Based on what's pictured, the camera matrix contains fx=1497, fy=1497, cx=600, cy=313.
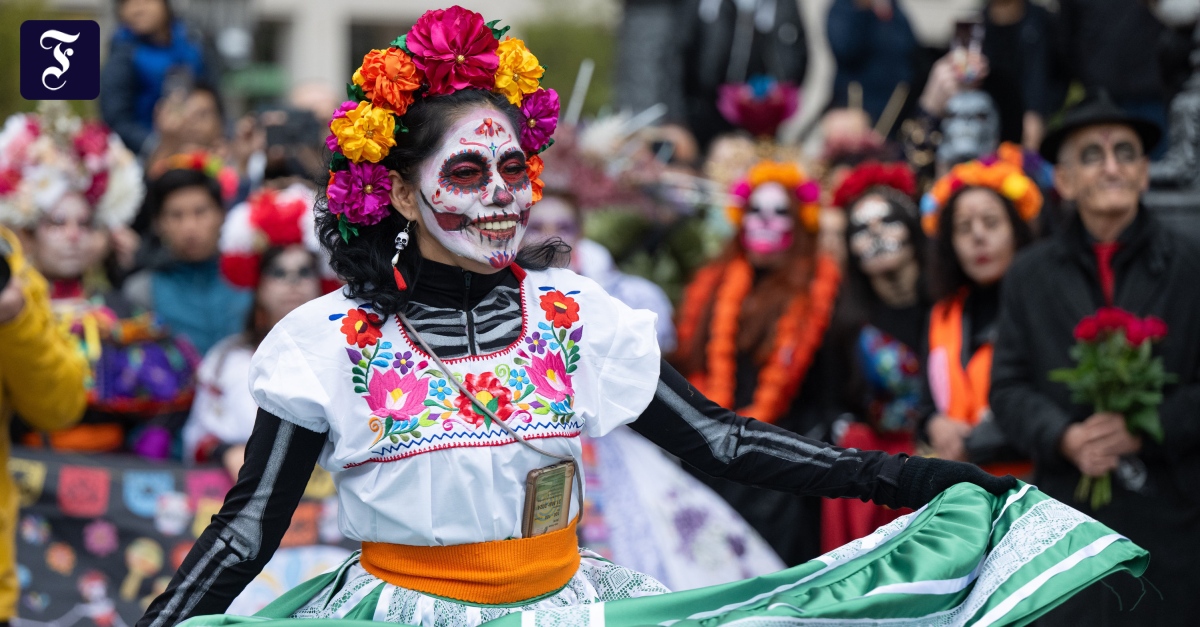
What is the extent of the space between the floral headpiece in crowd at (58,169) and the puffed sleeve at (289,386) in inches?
141

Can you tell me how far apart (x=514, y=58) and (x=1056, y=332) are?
2.65 meters

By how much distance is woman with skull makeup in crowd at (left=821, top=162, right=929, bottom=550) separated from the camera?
6371 mm

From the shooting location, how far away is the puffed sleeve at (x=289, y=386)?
10.2 feet

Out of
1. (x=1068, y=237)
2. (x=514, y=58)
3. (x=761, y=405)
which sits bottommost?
(x=761, y=405)

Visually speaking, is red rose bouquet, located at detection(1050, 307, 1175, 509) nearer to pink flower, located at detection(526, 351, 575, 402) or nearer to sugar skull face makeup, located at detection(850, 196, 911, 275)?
sugar skull face makeup, located at detection(850, 196, 911, 275)

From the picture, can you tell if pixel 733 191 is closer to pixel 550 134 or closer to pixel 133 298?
pixel 133 298

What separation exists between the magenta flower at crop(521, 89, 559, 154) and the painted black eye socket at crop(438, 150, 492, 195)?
18 centimetres

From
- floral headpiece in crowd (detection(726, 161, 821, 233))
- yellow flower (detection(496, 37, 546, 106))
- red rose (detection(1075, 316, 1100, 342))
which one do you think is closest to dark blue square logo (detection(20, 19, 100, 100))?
floral headpiece in crowd (detection(726, 161, 821, 233))

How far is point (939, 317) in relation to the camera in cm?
618

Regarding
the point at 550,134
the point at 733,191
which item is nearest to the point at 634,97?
the point at 733,191

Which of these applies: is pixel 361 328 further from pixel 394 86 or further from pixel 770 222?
pixel 770 222

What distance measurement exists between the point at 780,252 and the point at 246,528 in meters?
4.56

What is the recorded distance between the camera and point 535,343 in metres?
3.34

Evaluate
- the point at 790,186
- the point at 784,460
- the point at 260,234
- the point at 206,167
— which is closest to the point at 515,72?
the point at 784,460
